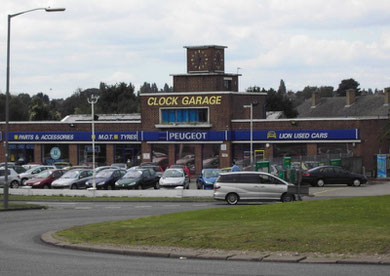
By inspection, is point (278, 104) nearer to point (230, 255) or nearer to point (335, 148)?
point (335, 148)

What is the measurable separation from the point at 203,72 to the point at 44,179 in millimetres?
27753

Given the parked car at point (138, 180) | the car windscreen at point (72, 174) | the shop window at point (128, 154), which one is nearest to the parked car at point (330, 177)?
the parked car at point (138, 180)

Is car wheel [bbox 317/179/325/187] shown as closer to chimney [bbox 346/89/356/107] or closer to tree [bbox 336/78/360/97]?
chimney [bbox 346/89/356/107]

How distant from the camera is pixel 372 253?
16266 millimetres

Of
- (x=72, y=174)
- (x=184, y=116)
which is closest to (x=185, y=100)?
(x=184, y=116)

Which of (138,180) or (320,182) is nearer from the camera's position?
(138,180)

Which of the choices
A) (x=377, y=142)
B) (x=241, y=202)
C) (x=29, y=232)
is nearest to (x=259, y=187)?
(x=241, y=202)

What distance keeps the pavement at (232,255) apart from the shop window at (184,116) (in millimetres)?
51101

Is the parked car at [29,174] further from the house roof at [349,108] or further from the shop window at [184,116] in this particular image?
the house roof at [349,108]

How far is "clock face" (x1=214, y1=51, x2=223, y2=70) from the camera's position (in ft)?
247

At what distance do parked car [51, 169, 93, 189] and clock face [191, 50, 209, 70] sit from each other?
27.6 meters

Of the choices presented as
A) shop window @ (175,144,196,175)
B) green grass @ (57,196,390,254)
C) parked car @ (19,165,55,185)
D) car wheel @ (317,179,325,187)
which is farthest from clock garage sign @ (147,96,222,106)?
green grass @ (57,196,390,254)

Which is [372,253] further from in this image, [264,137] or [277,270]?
[264,137]

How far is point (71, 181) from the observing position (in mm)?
49375
